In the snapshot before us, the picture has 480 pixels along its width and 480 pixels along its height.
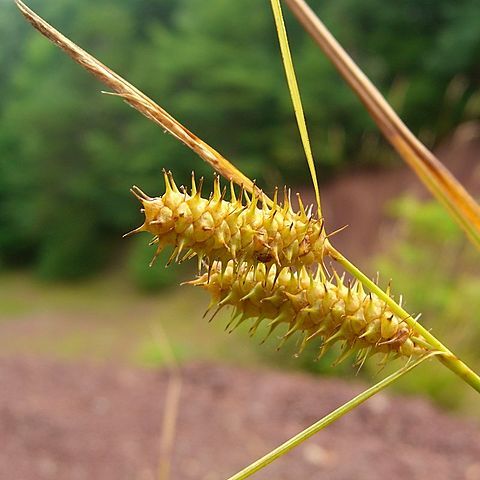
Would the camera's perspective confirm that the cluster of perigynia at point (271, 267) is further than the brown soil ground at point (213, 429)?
No

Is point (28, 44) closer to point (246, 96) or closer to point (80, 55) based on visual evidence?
point (246, 96)

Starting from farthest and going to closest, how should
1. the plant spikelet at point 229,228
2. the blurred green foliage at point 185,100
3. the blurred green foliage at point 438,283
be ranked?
1. the blurred green foliage at point 185,100
2. the blurred green foliage at point 438,283
3. the plant spikelet at point 229,228

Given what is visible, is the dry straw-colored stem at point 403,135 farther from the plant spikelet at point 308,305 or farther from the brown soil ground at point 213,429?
the brown soil ground at point 213,429

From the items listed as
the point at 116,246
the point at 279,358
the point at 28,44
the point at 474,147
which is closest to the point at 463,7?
the point at 474,147

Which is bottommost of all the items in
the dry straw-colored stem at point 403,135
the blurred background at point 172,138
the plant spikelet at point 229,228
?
Answer: the blurred background at point 172,138

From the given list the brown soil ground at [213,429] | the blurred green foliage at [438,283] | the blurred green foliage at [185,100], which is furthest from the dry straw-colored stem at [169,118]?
the blurred green foliage at [185,100]

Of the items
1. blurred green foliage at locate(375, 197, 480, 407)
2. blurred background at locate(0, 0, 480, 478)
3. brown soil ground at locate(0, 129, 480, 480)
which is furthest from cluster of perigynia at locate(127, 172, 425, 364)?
blurred background at locate(0, 0, 480, 478)

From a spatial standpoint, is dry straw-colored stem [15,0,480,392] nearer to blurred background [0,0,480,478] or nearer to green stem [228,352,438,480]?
green stem [228,352,438,480]

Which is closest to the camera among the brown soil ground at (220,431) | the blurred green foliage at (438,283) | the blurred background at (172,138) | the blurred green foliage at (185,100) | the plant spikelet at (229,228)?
the plant spikelet at (229,228)
